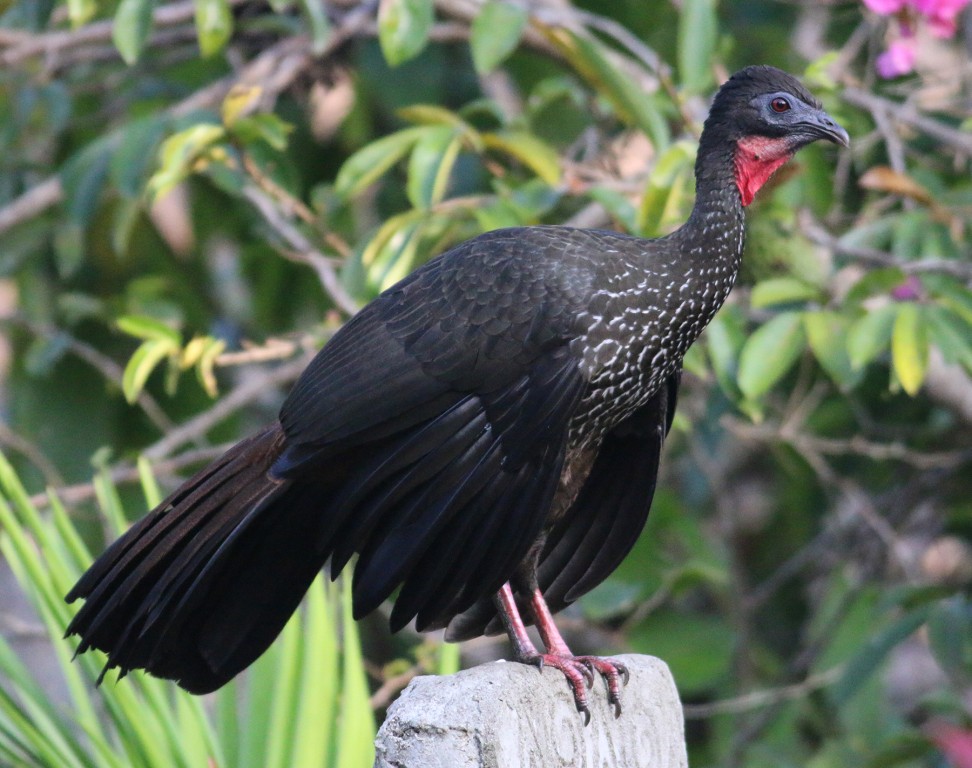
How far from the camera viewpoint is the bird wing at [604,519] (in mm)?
3201

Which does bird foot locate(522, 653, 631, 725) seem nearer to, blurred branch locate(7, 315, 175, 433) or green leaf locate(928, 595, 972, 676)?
green leaf locate(928, 595, 972, 676)

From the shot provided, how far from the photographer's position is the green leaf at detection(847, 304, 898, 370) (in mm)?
3289

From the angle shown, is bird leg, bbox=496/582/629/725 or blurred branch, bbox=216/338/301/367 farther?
blurred branch, bbox=216/338/301/367

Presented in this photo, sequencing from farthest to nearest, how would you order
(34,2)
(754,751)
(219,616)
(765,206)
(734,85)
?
(754,751)
(34,2)
(765,206)
(734,85)
(219,616)

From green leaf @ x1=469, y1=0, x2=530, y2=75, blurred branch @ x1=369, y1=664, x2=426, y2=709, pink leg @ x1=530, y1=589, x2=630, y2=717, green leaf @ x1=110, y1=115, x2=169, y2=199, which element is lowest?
blurred branch @ x1=369, y1=664, x2=426, y2=709

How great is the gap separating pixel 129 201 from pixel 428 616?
218 centimetres

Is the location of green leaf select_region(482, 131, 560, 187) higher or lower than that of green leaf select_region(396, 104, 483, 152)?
lower

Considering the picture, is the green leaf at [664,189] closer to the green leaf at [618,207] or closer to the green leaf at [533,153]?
the green leaf at [618,207]

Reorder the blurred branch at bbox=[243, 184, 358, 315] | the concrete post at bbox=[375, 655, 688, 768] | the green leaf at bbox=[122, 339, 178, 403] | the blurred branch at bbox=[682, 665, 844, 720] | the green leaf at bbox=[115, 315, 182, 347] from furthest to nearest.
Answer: the blurred branch at bbox=[682, 665, 844, 720] < the blurred branch at bbox=[243, 184, 358, 315] < the green leaf at bbox=[115, 315, 182, 347] < the green leaf at bbox=[122, 339, 178, 403] < the concrete post at bbox=[375, 655, 688, 768]

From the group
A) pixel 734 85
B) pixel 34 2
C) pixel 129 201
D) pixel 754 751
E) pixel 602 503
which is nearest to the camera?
pixel 734 85

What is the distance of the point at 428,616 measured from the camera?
2.69 metres

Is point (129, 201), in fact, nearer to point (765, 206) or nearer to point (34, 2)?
point (34, 2)

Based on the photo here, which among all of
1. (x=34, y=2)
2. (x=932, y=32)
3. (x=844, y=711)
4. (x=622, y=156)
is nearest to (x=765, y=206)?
(x=932, y=32)

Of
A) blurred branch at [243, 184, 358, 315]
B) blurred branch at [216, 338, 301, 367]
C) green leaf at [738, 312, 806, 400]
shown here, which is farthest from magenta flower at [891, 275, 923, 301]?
blurred branch at [216, 338, 301, 367]
